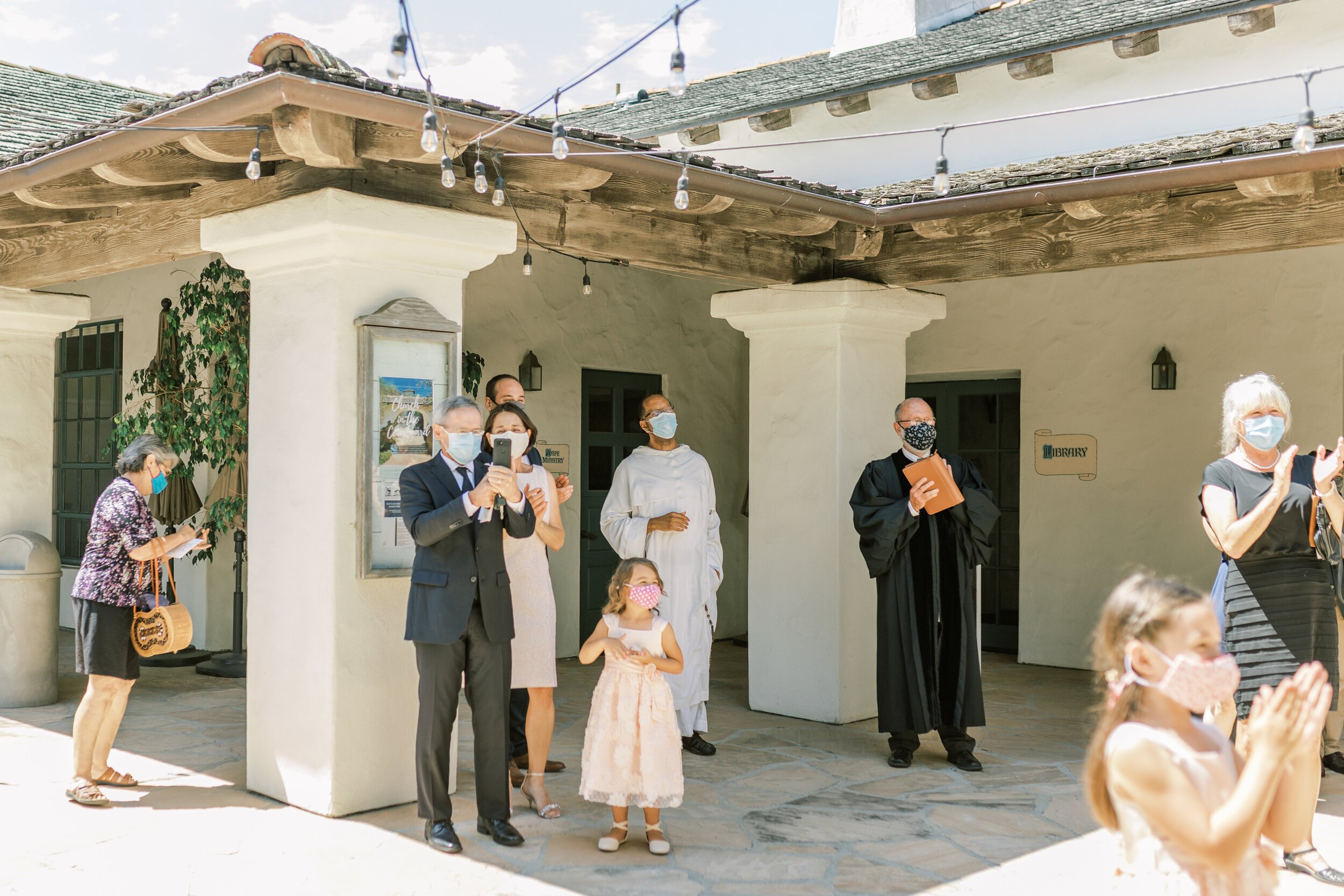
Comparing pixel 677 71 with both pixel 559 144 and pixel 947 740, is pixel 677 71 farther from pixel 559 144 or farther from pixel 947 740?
pixel 947 740

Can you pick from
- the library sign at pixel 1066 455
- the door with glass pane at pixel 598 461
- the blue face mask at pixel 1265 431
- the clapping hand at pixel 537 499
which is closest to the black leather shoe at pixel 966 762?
the blue face mask at pixel 1265 431

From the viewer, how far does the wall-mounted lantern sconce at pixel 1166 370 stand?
8.13 m

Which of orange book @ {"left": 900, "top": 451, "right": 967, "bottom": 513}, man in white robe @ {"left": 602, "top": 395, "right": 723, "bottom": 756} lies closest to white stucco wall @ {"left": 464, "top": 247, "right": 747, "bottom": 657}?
man in white robe @ {"left": 602, "top": 395, "right": 723, "bottom": 756}

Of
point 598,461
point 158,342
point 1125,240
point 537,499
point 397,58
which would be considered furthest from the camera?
point 598,461

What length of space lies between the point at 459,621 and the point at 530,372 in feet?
14.7

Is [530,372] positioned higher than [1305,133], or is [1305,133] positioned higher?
[1305,133]

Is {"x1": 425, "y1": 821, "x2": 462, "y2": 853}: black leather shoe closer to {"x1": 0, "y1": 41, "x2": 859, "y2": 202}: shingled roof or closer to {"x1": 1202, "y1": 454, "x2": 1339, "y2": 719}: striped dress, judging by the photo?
{"x1": 0, "y1": 41, "x2": 859, "y2": 202}: shingled roof

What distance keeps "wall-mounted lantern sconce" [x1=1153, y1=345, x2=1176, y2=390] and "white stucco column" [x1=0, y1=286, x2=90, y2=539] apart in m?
6.84

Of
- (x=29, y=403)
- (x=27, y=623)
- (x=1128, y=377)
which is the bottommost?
(x=27, y=623)

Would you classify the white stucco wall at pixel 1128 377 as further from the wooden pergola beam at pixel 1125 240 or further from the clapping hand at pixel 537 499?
the clapping hand at pixel 537 499

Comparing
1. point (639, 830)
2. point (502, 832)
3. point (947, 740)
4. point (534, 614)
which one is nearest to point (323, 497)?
point (534, 614)

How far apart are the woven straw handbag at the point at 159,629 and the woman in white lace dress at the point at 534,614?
1404mm

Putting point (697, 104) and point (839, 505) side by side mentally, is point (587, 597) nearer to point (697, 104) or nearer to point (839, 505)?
point (839, 505)

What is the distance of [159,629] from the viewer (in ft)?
16.9
